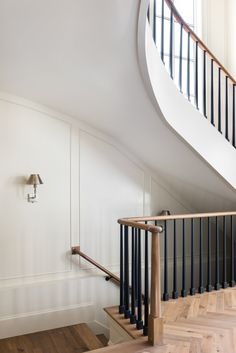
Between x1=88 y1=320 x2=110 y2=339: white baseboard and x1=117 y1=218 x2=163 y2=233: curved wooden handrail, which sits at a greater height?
x1=117 y1=218 x2=163 y2=233: curved wooden handrail

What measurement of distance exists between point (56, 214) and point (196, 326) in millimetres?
2107

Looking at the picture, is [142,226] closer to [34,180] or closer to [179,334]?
[179,334]

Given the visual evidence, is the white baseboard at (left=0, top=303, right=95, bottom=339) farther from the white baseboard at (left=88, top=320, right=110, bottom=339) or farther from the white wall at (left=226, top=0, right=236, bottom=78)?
the white wall at (left=226, top=0, right=236, bottom=78)

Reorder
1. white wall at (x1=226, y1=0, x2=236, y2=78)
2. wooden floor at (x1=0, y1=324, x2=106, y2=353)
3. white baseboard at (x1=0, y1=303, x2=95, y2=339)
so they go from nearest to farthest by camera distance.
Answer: wooden floor at (x1=0, y1=324, x2=106, y2=353) → white baseboard at (x1=0, y1=303, x2=95, y2=339) → white wall at (x1=226, y1=0, x2=236, y2=78)

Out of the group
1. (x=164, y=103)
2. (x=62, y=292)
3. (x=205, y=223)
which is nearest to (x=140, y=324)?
(x=62, y=292)

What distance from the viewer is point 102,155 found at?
4246mm

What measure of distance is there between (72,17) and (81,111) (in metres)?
1.57

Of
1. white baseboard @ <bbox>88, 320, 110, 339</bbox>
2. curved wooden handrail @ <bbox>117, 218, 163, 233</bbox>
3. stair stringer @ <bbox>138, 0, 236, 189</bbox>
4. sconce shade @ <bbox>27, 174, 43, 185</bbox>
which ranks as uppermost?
stair stringer @ <bbox>138, 0, 236, 189</bbox>

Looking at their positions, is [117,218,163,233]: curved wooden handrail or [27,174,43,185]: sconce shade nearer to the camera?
[117,218,163,233]: curved wooden handrail

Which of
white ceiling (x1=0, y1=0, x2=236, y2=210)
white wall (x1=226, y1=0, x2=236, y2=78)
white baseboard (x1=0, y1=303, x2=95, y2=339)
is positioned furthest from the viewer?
white wall (x1=226, y1=0, x2=236, y2=78)

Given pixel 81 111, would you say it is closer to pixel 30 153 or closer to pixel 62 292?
pixel 30 153

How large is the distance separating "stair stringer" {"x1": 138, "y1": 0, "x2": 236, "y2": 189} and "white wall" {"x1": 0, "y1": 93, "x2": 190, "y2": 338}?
1231 millimetres

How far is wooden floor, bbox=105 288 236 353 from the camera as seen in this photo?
91.9 inches

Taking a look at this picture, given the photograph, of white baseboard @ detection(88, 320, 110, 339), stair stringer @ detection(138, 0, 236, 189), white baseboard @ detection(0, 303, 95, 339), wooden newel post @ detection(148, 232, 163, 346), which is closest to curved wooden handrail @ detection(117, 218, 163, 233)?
wooden newel post @ detection(148, 232, 163, 346)
